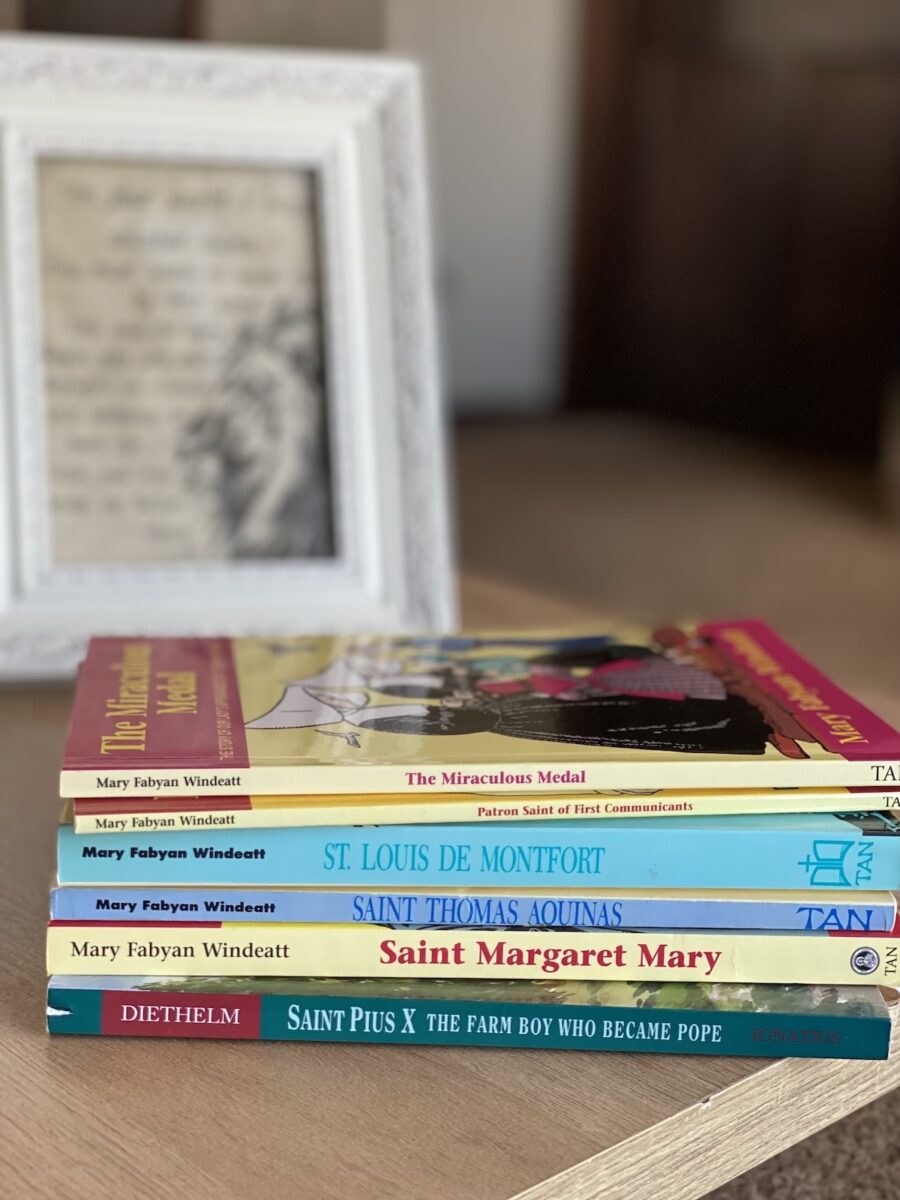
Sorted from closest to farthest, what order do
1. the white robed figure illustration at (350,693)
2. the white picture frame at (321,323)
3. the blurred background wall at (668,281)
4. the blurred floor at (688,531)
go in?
the white robed figure illustration at (350,693), the white picture frame at (321,323), the blurred floor at (688,531), the blurred background wall at (668,281)

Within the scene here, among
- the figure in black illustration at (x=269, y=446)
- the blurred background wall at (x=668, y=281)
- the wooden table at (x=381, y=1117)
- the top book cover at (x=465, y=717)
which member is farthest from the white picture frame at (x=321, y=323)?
the blurred background wall at (x=668, y=281)

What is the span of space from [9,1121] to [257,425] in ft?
1.95

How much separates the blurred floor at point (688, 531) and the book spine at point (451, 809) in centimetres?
70

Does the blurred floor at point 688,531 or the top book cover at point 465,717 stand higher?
the top book cover at point 465,717

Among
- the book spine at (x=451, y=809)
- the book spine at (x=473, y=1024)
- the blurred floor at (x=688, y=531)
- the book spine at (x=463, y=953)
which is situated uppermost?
the book spine at (x=451, y=809)

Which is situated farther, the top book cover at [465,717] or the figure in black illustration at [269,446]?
the figure in black illustration at [269,446]

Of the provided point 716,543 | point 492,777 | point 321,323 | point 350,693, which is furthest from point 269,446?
point 716,543

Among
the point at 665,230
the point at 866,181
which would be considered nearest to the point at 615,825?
the point at 866,181

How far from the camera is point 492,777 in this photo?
50cm

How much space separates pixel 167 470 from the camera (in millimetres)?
976

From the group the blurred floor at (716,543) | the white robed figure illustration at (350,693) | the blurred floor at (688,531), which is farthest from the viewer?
the blurred floor at (688,531)

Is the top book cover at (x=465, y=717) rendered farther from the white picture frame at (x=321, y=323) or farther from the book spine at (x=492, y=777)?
the white picture frame at (x=321, y=323)

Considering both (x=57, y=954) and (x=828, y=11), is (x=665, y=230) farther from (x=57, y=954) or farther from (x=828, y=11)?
(x=57, y=954)

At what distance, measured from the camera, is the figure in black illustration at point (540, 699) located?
1.78ft
